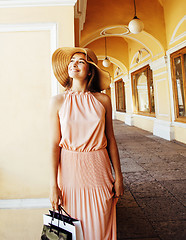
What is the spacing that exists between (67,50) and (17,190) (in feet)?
4.65

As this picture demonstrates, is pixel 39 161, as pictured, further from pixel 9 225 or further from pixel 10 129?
pixel 9 225

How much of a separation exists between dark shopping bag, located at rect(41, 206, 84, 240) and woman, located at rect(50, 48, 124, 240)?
73mm

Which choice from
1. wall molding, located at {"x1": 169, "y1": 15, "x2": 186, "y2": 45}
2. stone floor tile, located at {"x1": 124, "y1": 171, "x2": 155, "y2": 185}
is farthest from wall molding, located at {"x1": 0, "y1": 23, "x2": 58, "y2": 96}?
wall molding, located at {"x1": 169, "y1": 15, "x2": 186, "y2": 45}

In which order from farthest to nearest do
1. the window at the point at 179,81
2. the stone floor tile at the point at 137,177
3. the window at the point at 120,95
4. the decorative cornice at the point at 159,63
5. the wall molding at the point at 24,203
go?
the window at the point at 120,95, the decorative cornice at the point at 159,63, the window at the point at 179,81, the stone floor tile at the point at 137,177, the wall molding at the point at 24,203

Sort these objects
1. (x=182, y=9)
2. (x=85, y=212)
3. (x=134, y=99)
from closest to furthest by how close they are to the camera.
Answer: (x=85, y=212)
(x=182, y=9)
(x=134, y=99)

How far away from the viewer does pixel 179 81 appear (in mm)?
5867

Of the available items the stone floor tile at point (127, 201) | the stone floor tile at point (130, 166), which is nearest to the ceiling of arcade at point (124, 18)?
the stone floor tile at point (130, 166)

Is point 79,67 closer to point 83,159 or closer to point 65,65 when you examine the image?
point 65,65

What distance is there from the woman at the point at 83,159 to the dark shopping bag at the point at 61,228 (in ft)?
0.24

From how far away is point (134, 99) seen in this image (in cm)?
1006

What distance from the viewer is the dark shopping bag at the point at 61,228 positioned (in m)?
0.84

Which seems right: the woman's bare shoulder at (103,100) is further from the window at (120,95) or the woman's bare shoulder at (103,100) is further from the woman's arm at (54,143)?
the window at (120,95)

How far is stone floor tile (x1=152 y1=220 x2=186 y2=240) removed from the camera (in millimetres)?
1697

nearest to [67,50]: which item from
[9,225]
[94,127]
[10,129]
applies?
[94,127]
